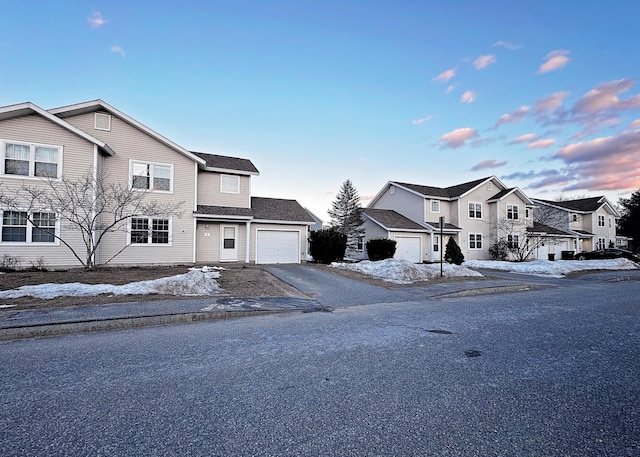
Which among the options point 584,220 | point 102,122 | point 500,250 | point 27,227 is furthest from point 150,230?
point 584,220

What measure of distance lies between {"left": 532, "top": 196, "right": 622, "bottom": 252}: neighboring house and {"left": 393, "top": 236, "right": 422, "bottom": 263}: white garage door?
20.1m

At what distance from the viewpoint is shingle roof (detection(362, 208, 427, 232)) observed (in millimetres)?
28938

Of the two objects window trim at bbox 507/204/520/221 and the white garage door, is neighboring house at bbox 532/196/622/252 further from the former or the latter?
the white garage door

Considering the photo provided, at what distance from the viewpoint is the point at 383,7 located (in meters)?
13.8

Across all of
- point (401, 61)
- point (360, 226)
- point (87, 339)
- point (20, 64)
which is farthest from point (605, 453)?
point (360, 226)

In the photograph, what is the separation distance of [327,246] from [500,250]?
756 inches

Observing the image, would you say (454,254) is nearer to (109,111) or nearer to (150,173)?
(150,173)

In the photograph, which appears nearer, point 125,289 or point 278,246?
point 125,289

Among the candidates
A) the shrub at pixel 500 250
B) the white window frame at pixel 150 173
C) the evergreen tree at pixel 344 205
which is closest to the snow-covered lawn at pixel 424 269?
the shrub at pixel 500 250

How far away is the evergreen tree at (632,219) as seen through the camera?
46.1 m

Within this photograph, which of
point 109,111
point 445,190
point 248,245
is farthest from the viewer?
point 445,190

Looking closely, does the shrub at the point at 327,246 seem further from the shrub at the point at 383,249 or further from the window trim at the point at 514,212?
the window trim at the point at 514,212

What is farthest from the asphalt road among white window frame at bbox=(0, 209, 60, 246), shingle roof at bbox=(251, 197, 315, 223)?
shingle roof at bbox=(251, 197, 315, 223)

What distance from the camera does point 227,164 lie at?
2112cm
